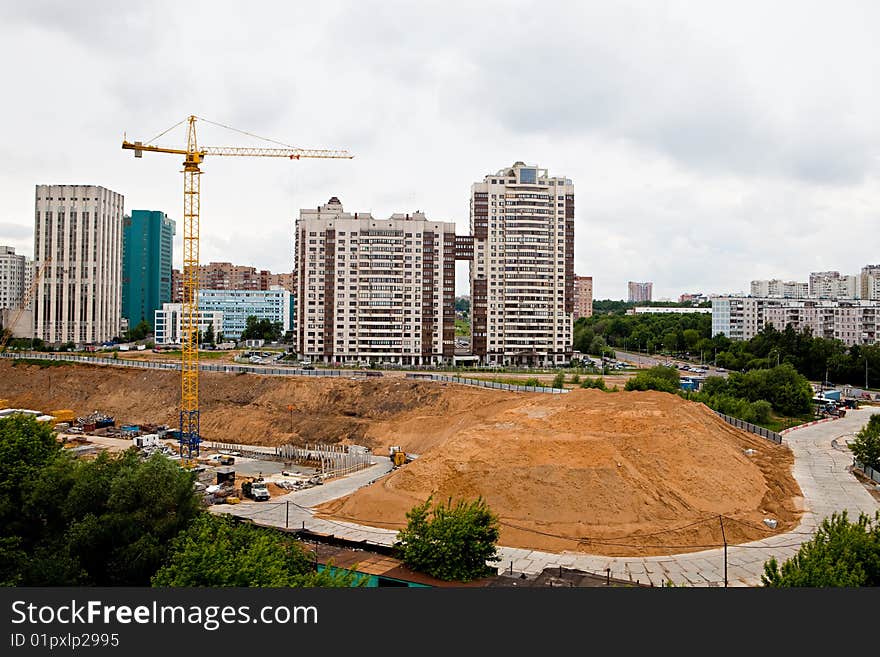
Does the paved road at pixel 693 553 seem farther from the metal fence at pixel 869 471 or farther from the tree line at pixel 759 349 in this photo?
the tree line at pixel 759 349

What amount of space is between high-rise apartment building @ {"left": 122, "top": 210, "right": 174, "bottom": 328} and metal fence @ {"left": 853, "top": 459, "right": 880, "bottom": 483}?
A: 15645 centimetres

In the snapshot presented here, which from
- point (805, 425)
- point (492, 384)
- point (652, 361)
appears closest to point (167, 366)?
point (492, 384)

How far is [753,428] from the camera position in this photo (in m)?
50.7

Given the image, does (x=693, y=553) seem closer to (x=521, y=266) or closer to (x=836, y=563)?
(x=836, y=563)

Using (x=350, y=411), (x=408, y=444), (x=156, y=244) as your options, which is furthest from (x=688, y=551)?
(x=156, y=244)

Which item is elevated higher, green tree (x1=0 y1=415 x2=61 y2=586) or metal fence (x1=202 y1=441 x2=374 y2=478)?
green tree (x1=0 y1=415 x2=61 y2=586)

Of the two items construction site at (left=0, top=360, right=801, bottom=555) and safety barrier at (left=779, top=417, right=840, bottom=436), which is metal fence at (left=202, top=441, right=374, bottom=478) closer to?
construction site at (left=0, top=360, right=801, bottom=555)

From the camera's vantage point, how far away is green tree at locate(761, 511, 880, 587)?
15195 millimetres

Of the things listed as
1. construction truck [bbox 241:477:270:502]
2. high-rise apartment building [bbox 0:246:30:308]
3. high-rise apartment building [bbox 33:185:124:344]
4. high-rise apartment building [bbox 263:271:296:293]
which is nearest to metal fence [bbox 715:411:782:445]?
construction truck [bbox 241:477:270:502]

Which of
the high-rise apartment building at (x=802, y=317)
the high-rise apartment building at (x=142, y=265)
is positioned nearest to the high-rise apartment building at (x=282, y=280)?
the high-rise apartment building at (x=142, y=265)

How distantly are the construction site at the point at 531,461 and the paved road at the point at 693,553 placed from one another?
858mm

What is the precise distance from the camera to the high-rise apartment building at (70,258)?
115 metres

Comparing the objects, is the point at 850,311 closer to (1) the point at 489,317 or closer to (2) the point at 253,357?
(1) the point at 489,317

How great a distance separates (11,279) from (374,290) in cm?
11619
